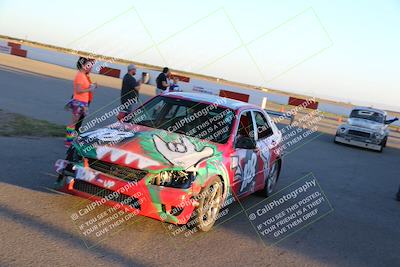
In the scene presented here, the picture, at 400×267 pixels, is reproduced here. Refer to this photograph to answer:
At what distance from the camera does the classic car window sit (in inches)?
295

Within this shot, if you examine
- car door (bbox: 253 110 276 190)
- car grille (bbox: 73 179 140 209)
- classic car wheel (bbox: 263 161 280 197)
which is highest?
car grille (bbox: 73 179 140 209)

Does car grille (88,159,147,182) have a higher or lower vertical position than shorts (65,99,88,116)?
lower

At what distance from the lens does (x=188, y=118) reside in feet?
22.0

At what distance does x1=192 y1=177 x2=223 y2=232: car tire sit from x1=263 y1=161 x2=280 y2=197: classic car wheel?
2131mm

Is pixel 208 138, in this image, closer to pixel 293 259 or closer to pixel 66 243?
pixel 293 259

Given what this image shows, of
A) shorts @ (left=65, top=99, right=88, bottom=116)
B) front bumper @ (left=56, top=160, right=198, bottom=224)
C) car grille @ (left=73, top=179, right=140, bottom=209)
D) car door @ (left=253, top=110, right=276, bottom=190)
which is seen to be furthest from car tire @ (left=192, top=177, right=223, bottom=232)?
shorts @ (left=65, top=99, right=88, bottom=116)

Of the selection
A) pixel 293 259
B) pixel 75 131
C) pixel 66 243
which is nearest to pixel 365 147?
pixel 75 131

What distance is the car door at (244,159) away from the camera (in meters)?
6.32

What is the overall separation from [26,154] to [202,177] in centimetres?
380

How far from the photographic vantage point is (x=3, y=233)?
14.8 ft

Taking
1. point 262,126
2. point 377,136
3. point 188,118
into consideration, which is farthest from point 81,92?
point 377,136

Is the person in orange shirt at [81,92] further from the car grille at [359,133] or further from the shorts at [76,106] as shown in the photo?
the car grille at [359,133]

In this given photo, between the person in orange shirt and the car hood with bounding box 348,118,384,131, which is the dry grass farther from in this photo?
the car hood with bounding box 348,118,384,131

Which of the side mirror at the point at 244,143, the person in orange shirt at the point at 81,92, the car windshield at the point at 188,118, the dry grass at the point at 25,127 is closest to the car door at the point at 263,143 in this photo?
the side mirror at the point at 244,143
